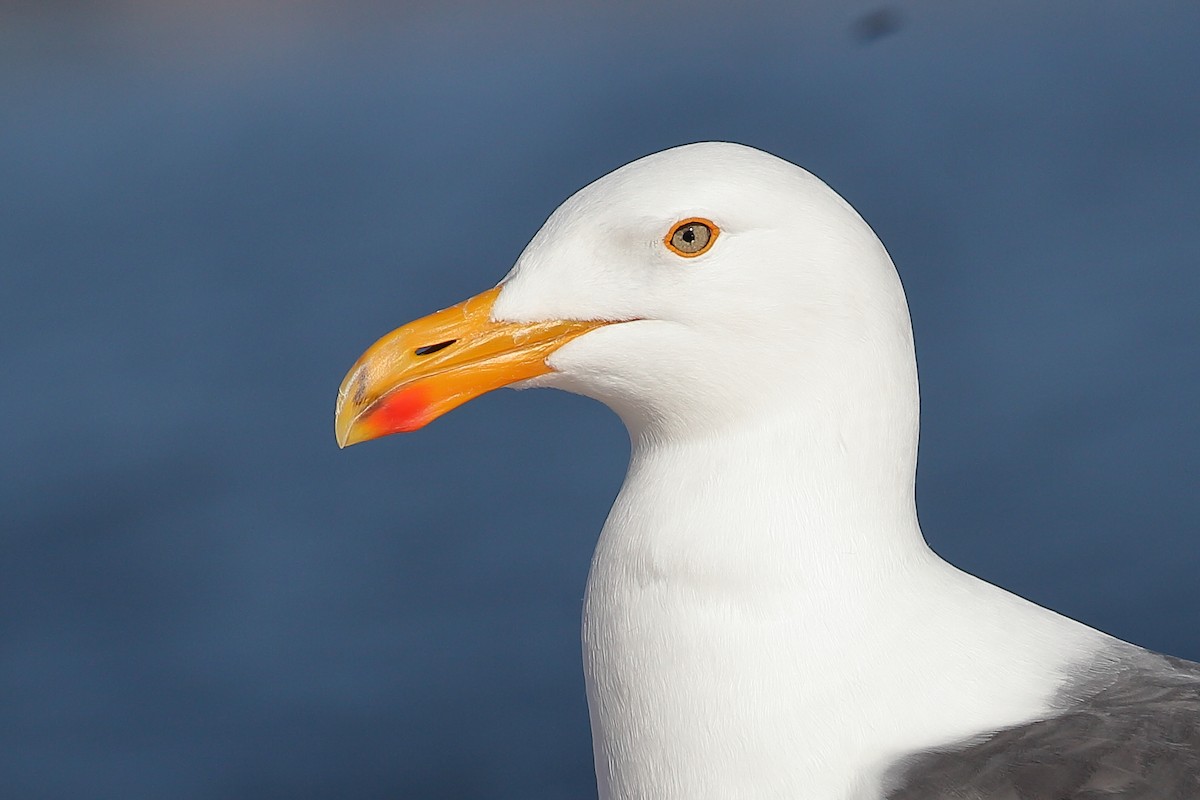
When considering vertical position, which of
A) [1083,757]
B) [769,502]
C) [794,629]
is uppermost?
[769,502]

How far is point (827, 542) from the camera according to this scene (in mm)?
1534

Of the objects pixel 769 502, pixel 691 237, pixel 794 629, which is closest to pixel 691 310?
pixel 691 237

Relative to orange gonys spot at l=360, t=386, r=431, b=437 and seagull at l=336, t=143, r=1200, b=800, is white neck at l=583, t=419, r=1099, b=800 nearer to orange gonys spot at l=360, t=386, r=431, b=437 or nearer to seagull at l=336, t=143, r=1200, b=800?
seagull at l=336, t=143, r=1200, b=800

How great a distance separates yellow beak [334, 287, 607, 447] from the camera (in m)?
1.53

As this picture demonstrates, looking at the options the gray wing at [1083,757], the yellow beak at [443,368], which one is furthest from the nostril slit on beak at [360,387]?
the gray wing at [1083,757]

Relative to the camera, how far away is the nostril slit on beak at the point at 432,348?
154 cm

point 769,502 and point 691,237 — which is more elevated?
point 691,237

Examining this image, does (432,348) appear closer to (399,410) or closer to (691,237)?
(399,410)

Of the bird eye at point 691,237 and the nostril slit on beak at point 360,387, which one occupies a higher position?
the bird eye at point 691,237

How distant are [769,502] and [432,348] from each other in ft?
1.04

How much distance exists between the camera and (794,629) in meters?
1.54

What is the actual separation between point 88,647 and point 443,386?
70.5 inches

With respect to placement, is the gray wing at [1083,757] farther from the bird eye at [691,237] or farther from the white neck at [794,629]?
the bird eye at [691,237]

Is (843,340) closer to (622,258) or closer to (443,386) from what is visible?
(622,258)
